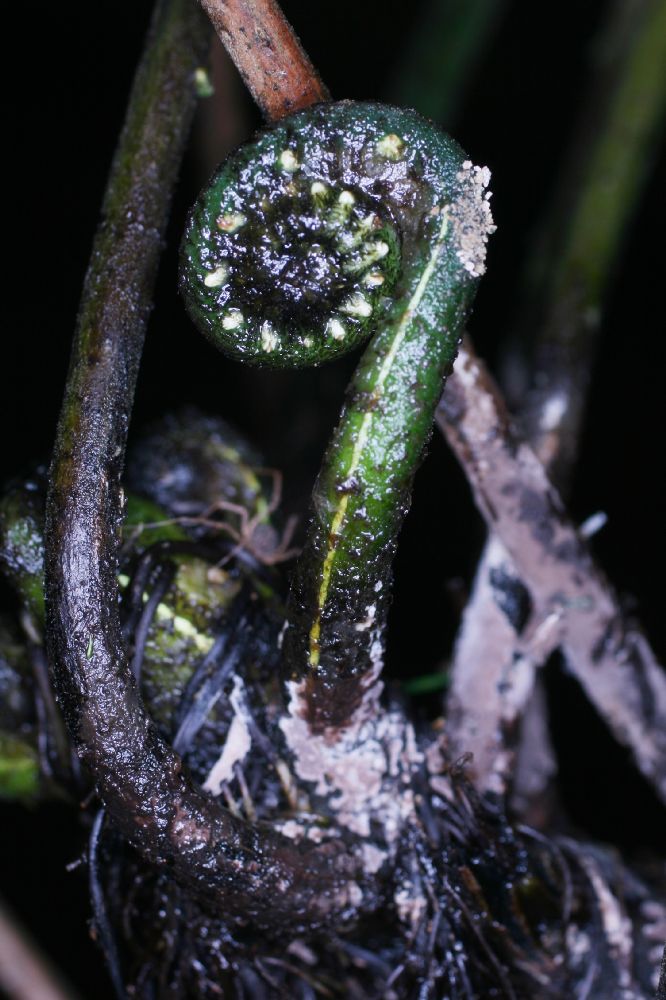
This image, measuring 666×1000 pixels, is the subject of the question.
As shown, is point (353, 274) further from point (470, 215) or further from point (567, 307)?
point (567, 307)

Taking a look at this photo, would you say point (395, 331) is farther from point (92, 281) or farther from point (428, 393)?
point (92, 281)

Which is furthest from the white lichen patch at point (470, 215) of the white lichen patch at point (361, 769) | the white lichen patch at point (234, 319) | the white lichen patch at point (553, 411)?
the white lichen patch at point (553, 411)

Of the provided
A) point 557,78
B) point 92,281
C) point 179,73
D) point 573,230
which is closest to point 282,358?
point 92,281

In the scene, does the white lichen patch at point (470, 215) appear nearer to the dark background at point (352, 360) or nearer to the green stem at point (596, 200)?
the green stem at point (596, 200)

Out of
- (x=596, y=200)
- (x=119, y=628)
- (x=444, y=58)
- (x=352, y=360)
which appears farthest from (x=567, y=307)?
(x=119, y=628)

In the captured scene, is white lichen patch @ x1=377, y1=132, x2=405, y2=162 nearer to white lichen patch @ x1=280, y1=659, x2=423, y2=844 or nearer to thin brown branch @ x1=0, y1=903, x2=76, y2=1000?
white lichen patch @ x1=280, y1=659, x2=423, y2=844
